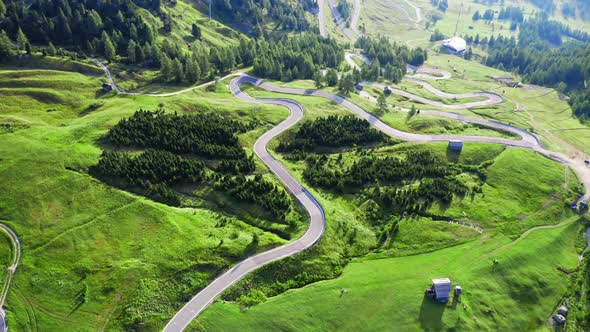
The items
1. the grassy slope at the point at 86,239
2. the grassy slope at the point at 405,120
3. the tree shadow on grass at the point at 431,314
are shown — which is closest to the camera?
the grassy slope at the point at 86,239

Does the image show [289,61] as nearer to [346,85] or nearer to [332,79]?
[332,79]

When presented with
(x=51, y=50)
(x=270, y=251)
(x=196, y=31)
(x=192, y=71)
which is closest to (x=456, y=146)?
(x=270, y=251)

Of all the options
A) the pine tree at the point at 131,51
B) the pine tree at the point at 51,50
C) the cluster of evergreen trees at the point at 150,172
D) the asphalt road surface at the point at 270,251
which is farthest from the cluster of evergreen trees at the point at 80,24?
the asphalt road surface at the point at 270,251

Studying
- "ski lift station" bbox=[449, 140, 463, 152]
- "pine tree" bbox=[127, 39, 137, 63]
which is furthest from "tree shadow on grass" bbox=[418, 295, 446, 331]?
"pine tree" bbox=[127, 39, 137, 63]

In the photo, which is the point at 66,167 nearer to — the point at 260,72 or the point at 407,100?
the point at 260,72

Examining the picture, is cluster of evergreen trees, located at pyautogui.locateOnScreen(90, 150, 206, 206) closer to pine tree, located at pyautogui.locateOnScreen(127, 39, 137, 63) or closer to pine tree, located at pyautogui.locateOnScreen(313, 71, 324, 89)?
pine tree, located at pyautogui.locateOnScreen(127, 39, 137, 63)

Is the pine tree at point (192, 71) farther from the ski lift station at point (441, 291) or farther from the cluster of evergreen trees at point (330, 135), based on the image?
the ski lift station at point (441, 291)
